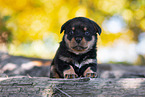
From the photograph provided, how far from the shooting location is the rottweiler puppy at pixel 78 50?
335 cm

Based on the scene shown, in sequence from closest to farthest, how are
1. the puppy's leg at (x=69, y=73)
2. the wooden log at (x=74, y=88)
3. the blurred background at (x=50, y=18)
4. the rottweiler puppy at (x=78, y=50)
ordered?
the wooden log at (x=74, y=88) < the puppy's leg at (x=69, y=73) < the rottweiler puppy at (x=78, y=50) < the blurred background at (x=50, y=18)

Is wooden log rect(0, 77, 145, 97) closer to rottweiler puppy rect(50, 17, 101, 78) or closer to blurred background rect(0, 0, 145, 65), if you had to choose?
rottweiler puppy rect(50, 17, 101, 78)

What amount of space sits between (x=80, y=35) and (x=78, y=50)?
256 mm

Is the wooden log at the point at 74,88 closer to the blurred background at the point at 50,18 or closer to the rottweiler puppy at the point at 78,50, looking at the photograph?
the rottweiler puppy at the point at 78,50

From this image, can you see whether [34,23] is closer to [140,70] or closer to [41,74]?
[41,74]

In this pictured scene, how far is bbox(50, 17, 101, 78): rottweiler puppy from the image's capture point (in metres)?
3.35

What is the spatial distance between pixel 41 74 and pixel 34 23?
14.0ft

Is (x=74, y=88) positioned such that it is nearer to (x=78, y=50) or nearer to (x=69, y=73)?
(x=69, y=73)

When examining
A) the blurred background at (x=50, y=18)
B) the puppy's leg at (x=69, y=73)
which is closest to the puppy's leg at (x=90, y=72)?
the puppy's leg at (x=69, y=73)

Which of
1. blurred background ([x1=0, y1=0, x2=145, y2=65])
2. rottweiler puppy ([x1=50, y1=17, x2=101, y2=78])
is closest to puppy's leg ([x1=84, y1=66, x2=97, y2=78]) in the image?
rottweiler puppy ([x1=50, y1=17, x2=101, y2=78])

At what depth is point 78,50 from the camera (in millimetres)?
3432

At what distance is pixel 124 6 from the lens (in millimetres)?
9727

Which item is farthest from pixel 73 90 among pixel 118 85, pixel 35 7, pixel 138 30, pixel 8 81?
pixel 138 30

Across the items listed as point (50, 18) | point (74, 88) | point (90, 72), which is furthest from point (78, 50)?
point (50, 18)
